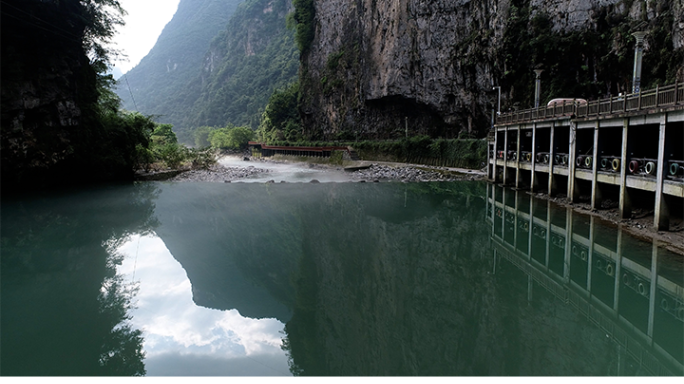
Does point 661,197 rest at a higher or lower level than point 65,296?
higher

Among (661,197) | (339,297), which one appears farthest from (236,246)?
(661,197)

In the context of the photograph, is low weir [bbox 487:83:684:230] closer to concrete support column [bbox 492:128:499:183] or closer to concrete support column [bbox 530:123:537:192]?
concrete support column [bbox 530:123:537:192]

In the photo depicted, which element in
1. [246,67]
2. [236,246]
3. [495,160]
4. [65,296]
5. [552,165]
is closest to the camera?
[65,296]

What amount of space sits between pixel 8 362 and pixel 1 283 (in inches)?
207

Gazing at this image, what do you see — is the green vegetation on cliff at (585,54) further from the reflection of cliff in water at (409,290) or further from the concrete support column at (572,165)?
the reflection of cliff in water at (409,290)

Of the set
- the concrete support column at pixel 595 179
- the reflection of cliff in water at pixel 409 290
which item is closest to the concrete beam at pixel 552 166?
the reflection of cliff in water at pixel 409 290

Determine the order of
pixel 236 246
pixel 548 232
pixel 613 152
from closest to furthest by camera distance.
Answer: pixel 236 246 < pixel 548 232 < pixel 613 152

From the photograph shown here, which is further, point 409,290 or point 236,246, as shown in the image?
point 236,246

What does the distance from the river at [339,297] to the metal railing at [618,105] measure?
412cm

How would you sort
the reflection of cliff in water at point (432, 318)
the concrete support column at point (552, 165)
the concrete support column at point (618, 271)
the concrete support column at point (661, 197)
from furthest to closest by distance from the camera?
the concrete support column at point (552, 165)
the concrete support column at point (661, 197)
the concrete support column at point (618, 271)
the reflection of cliff in water at point (432, 318)

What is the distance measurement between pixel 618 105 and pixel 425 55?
3328cm

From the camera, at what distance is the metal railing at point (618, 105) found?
40.1 ft

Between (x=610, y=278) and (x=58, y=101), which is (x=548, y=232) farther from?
(x=58, y=101)

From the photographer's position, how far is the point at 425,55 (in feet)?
152
